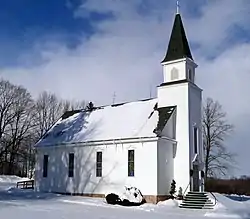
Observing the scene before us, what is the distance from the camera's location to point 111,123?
3347 centimetres

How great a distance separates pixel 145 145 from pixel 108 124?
18.1 ft

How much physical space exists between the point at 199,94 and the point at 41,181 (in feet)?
51.8

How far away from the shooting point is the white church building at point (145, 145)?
94.8ft

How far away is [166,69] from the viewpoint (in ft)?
104

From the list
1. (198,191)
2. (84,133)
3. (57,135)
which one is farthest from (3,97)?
(198,191)

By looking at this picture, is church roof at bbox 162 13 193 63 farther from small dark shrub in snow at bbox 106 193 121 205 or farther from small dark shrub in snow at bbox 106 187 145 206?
small dark shrub in snow at bbox 106 193 121 205

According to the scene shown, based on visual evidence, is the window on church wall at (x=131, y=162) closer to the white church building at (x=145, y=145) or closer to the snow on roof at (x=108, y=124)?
the white church building at (x=145, y=145)

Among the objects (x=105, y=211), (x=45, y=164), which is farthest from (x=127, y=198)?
(x=45, y=164)

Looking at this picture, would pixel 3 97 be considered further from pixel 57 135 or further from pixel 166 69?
pixel 166 69

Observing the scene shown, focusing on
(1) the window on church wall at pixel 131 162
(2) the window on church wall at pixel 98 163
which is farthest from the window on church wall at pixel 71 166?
(1) the window on church wall at pixel 131 162

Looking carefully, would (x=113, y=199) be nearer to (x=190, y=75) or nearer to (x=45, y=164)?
(x=190, y=75)

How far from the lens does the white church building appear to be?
94.8 ft

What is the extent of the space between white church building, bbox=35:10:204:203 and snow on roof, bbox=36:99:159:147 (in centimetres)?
9

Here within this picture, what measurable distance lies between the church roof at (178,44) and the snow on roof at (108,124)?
384 cm
